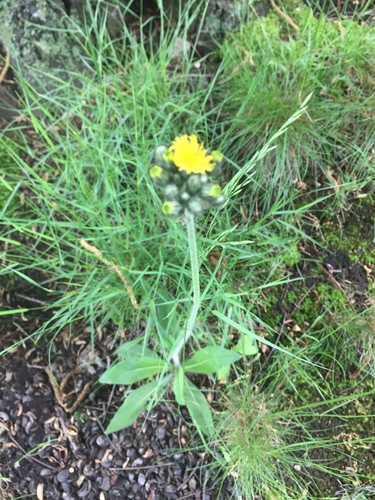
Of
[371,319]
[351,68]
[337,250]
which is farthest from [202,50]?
[371,319]

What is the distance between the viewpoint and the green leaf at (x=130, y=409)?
172 cm

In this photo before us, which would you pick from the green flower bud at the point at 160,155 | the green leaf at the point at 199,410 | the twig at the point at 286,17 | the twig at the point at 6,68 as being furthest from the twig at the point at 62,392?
the twig at the point at 286,17

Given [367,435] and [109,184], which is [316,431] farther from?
[109,184]

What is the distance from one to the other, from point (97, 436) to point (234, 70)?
1.69 m

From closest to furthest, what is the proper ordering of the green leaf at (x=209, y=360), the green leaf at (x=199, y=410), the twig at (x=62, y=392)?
the green leaf at (x=209, y=360) → the green leaf at (x=199, y=410) → the twig at (x=62, y=392)

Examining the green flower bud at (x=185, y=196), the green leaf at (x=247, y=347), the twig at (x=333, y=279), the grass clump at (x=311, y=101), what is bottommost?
the green leaf at (x=247, y=347)

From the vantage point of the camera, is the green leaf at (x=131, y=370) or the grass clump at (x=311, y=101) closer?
the green leaf at (x=131, y=370)

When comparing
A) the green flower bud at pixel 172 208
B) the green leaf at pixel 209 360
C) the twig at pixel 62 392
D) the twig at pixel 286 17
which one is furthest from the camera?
the twig at pixel 286 17

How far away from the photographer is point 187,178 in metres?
1.02

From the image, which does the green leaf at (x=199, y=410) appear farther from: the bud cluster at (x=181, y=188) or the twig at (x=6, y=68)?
the twig at (x=6, y=68)

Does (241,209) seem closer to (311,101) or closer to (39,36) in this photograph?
(311,101)

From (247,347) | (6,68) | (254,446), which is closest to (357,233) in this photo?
(247,347)

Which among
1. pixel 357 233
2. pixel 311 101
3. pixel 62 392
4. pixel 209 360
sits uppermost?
pixel 311 101

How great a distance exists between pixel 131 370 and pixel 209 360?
296 millimetres
